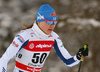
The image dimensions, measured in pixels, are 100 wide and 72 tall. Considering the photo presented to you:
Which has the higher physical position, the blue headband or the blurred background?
the blue headband

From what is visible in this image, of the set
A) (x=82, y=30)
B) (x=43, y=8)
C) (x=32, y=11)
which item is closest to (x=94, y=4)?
(x=82, y=30)

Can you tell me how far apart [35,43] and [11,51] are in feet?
1.18

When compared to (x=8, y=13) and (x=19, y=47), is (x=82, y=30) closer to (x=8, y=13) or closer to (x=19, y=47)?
(x=8, y=13)

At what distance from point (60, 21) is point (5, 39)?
2.14m

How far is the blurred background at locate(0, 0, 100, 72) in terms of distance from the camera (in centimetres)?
658

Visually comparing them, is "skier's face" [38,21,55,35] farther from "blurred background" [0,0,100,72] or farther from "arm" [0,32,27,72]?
"blurred background" [0,0,100,72]

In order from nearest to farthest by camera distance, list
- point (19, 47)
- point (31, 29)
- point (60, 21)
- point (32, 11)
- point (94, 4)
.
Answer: point (19, 47)
point (31, 29)
point (60, 21)
point (94, 4)
point (32, 11)

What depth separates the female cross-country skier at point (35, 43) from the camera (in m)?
2.65

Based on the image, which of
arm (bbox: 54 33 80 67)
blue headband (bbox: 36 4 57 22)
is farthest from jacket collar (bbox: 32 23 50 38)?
arm (bbox: 54 33 80 67)

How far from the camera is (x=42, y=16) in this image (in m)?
2.72

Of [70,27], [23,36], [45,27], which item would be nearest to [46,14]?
[45,27]

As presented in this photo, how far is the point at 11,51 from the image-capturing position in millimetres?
2586

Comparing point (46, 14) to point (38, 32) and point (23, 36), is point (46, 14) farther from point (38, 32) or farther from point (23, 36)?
point (23, 36)

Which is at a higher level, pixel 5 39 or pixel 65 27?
pixel 65 27
